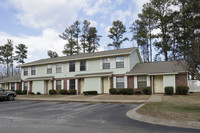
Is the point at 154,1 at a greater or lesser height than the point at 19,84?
greater

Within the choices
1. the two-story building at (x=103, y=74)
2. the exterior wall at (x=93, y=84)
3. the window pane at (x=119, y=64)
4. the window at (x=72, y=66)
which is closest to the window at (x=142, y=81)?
the two-story building at (x=103, y=74)

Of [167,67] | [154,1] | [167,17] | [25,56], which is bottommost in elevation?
[167,67]

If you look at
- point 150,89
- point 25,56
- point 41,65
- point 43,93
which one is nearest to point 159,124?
point 150,89

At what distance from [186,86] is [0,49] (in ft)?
156

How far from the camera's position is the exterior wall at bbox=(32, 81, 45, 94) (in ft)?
81.0

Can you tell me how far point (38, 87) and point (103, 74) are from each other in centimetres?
1217

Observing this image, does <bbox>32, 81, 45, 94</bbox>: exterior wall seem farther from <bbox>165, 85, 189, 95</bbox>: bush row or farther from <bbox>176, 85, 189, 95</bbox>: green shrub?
<bbox>176, 85, 189, 95</bbox>: green shrub

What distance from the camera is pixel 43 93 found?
80.9ft

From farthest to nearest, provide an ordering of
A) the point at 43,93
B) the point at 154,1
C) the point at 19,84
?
the point at 154,1
the point at 19,84
the point at 43,93

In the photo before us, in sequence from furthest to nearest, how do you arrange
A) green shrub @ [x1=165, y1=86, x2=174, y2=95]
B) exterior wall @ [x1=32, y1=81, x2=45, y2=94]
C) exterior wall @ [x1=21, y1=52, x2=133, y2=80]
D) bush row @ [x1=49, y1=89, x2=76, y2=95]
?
exterior wall @ [x1=32, y1=81, x2=45, y2=94]
bush row @ [x1=49, y1=89, x2=76, y2=95]
exterior wall @ [x1=21, y1=52, x2=133, y2=80]
green shrub @ [x1=165, y1=86, x2=174, y2=95]

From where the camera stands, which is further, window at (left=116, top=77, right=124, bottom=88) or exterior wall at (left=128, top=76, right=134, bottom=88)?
window at (left=116, top=77, right=124, bottom=88)

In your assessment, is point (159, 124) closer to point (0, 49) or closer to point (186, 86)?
point (186, 86)

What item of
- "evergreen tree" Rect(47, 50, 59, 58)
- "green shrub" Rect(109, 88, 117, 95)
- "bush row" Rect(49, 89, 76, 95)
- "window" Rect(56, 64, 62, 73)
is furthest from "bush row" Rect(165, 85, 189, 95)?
"evergreen tree" Rect(47, 50, 59, 58)

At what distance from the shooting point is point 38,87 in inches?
988
